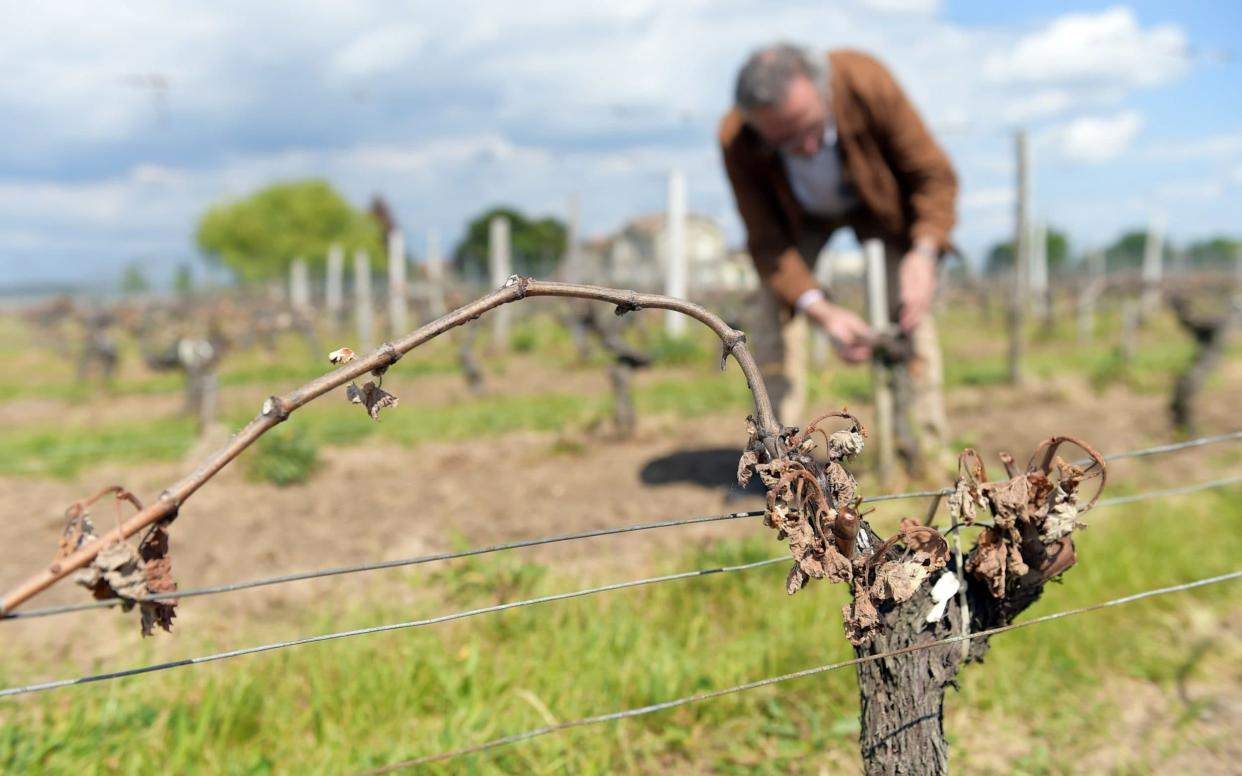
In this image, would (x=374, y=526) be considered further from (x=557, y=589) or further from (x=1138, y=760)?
(x=1138, y=760)

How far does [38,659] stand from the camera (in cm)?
331

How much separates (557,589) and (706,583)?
0.59 meters

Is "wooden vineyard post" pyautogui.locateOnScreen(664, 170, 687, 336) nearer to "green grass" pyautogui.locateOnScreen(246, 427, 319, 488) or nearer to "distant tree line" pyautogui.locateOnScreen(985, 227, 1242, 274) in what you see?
"green grass" pyautogui.locateOnScreen(246, 427, 319, 488)

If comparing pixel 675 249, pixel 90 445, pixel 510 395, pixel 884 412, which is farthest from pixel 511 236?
pixel 884 412

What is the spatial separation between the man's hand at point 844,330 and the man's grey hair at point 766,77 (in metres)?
0.98

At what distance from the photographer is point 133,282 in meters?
39.6

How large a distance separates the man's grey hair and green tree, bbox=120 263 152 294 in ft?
115

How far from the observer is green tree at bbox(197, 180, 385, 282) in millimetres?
65625

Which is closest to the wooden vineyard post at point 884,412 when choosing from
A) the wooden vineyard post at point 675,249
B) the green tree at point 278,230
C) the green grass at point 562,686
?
the green grass at point 562,686

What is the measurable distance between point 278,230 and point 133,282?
27.9 metres

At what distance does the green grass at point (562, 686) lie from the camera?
2.51 metres

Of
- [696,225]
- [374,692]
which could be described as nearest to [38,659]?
[374,692]

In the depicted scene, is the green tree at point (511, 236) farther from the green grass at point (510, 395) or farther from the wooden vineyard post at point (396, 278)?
the green grass at point (510, 395)

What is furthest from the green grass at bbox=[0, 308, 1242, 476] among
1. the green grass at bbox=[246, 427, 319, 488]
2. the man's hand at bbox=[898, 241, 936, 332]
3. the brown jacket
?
the man's hand at bbox=[898, 241, 936, 332]
